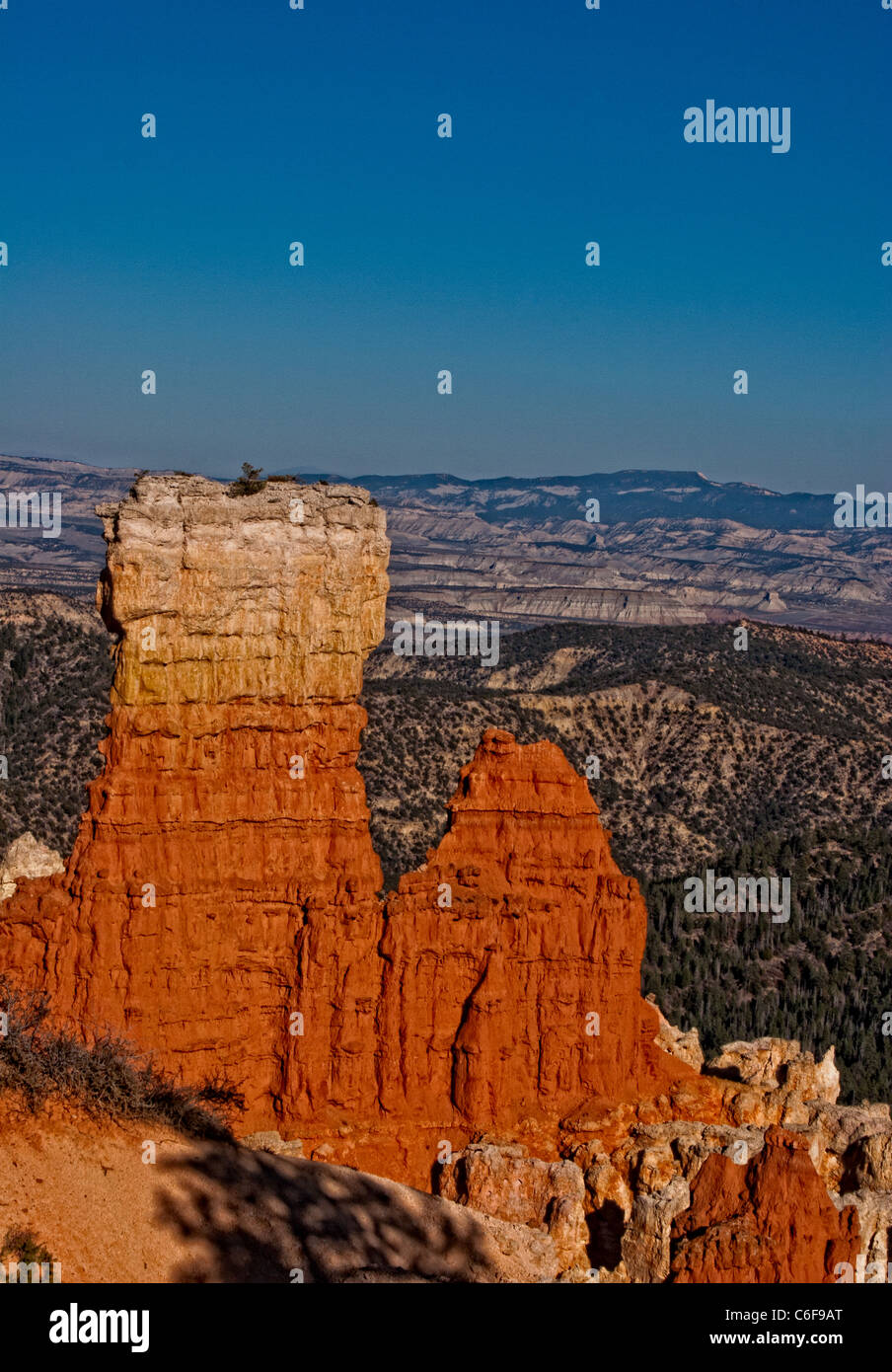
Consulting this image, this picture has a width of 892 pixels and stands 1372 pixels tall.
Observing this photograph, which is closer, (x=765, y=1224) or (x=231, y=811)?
(x=765, y=1224)

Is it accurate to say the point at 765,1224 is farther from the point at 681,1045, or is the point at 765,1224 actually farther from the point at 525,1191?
the point at 681,1045

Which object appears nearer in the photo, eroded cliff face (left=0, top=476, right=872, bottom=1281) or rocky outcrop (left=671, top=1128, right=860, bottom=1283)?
rocky outcrop (left=671, top=1128, right=860, bottom=1283)

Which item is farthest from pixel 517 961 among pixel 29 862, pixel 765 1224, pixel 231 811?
pixel 29 862

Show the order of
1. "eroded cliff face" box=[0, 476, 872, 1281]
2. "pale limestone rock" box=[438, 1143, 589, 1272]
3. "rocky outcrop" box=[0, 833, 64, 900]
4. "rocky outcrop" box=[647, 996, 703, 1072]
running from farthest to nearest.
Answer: "rocky outcrop" box=[0, 833, 64, 900] < "rocky outcrop" box=[647, 996, 703, 1072] < "eroded cliff face" box=[0, 476, 872, 1281] < "pale limestone rock" box=[438, 1143, 589, 1272]

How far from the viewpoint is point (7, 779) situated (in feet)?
229

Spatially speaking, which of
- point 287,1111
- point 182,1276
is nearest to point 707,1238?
point 182,1276

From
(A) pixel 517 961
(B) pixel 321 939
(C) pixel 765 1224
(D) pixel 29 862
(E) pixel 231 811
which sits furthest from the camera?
(D) pixel 29 862

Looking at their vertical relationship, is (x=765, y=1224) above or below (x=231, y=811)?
below

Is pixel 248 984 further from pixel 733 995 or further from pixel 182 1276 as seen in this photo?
pixel 733 995

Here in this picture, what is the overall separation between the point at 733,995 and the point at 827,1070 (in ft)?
67.1

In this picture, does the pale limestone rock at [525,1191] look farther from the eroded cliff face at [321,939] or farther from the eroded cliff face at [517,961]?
the eroded cliff face at [517,961]

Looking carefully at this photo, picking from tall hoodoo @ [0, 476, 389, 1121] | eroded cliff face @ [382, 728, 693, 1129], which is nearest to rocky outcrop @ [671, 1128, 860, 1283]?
eroded cliff face @ [382, 728, 693, 1129]

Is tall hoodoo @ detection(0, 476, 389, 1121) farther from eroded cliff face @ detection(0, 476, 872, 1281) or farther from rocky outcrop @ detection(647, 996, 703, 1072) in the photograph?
rocky outcrop @ detection(647, 996, 703, 1072)

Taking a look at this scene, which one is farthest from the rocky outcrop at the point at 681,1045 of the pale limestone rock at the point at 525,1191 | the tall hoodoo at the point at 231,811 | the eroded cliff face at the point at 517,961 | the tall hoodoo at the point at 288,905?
the tall hoodoo at the point at 231,811
